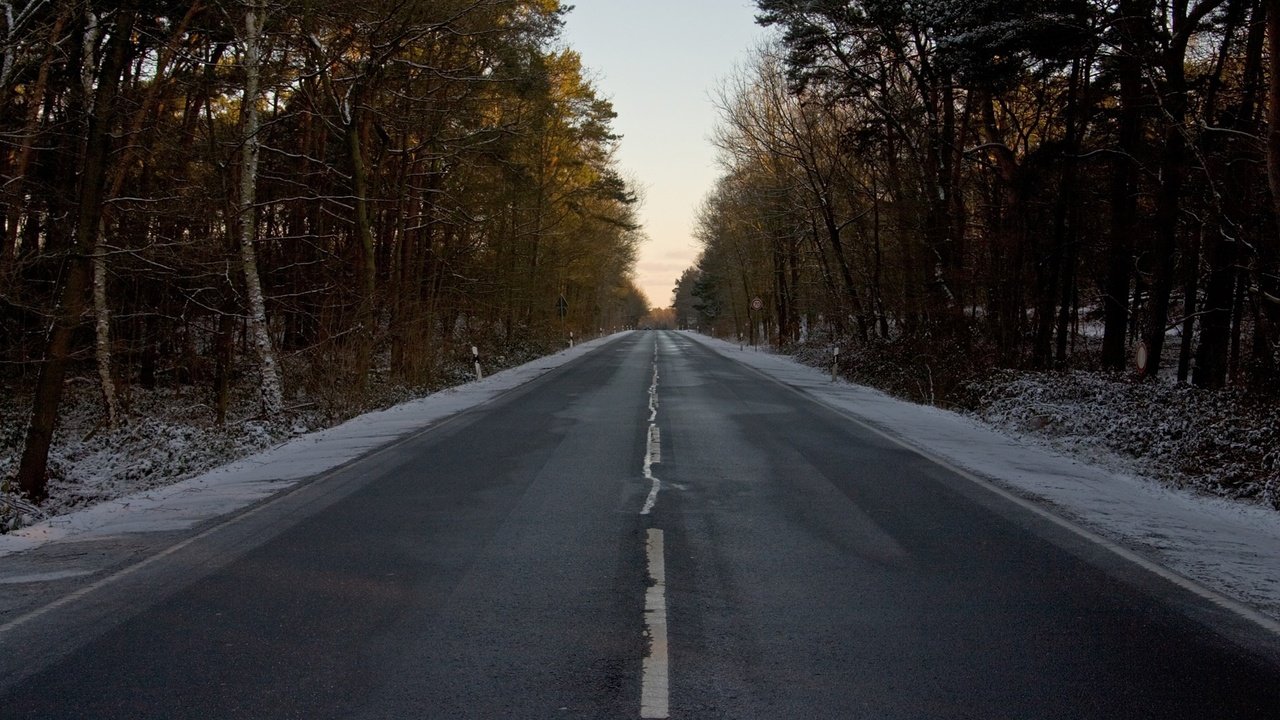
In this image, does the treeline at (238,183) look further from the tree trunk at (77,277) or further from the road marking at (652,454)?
the road marking at (652,454)

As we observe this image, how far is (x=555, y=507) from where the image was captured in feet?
26.0

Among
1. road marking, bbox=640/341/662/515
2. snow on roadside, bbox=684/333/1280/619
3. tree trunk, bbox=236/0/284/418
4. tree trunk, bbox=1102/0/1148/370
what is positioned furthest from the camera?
tree trunk, bbox=1102/0/1148/370

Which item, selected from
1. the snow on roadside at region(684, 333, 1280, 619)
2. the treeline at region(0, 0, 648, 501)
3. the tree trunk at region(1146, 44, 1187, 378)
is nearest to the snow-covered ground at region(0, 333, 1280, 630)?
the snow on roadside at region(684, 333, 1280, 619)

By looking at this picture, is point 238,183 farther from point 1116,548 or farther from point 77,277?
point 1116,548

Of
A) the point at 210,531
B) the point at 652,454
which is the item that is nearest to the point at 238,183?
the point at 652,454

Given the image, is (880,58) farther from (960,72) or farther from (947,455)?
(947,455)

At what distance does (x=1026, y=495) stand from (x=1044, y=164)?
47.3ft

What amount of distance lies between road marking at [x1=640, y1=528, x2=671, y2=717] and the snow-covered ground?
12.0 feet

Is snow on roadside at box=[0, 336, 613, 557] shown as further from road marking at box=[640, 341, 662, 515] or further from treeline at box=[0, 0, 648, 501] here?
road marking at box=[640, 341, 662, 515]

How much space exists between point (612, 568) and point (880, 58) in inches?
883

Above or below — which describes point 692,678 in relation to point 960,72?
below

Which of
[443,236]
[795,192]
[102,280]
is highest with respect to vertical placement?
[795,192]

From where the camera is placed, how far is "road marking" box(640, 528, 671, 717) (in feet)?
12.5

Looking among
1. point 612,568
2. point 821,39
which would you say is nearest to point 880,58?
point 821,39
